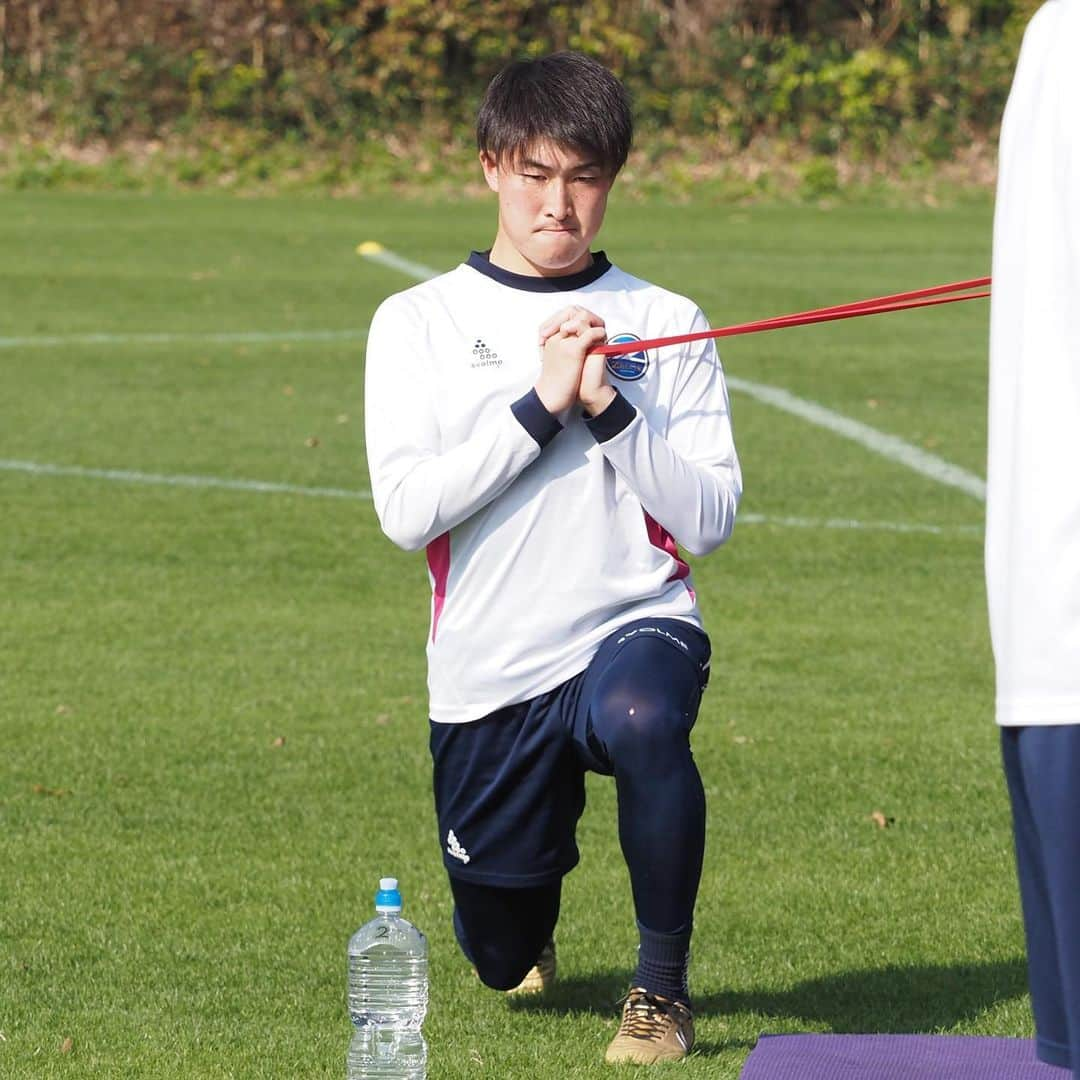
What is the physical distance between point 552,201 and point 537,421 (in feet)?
1.38

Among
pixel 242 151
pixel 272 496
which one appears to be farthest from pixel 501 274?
pixel 242 151

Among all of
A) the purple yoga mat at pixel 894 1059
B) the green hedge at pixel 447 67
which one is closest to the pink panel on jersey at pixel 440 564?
the purple yoga mat at pixel 894 1059

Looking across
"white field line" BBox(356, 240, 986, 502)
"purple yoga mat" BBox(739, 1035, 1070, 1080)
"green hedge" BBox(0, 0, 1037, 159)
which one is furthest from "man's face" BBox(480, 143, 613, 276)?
"green hedge" BBox(0, 0, 1037, 159)

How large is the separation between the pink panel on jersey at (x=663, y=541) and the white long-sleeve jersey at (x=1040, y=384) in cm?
172

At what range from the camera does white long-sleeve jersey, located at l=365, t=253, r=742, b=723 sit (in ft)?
12.8

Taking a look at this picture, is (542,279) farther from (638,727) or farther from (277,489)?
(277,489)

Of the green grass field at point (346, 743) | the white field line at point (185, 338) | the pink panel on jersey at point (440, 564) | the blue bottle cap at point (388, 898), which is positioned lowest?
the white field line at point (185, 338)

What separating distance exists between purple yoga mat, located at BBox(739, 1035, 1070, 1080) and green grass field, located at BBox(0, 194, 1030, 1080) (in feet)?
0.37

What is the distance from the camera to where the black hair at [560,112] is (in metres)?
3.89

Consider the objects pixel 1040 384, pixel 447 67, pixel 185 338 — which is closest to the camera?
pixel 1040 384

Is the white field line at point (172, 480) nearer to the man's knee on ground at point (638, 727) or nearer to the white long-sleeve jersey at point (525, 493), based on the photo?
the white long-sleeve jersey at point (525, 493)

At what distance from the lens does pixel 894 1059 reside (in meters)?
3.96

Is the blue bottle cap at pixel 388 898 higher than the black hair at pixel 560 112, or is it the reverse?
the black hair at pixel 560 112

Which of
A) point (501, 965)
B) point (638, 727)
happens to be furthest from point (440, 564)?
point (501, 965)
